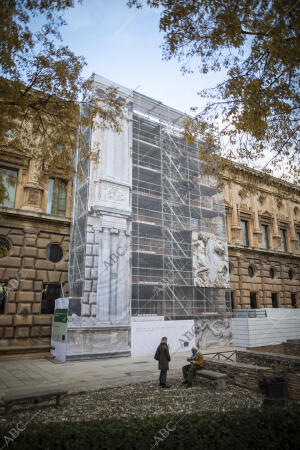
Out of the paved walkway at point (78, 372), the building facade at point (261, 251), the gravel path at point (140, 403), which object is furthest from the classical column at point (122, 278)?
the building facade at point (261, 251)

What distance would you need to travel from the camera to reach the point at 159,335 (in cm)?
1670

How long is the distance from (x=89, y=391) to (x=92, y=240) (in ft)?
28.2

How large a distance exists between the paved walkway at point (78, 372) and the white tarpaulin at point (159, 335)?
72 cm

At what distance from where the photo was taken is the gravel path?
6.79 m

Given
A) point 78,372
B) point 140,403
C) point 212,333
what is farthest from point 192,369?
point 212,333

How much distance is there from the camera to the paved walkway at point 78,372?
32.2ft

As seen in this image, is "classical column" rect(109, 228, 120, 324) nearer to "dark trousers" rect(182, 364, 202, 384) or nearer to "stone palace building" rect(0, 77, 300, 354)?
"stone palace building" rect(0, 77, 300, 354)

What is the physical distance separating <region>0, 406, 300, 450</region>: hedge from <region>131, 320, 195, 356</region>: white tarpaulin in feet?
36.8

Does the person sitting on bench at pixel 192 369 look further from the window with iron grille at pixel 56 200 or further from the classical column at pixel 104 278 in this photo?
the window with iron grille at pixel 56 200

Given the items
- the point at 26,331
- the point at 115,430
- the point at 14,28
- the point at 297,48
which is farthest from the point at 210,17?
the point at 26,331

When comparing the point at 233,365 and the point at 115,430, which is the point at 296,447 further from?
the point at 233,365

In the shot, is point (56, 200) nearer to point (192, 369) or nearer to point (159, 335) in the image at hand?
point (159, 335)

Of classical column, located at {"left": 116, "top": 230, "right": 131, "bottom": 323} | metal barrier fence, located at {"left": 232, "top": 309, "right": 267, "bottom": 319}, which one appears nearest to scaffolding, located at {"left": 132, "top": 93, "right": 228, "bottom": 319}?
classical column, located at {"left": 116, "top": 230, "right": 131, "bottom": 323}

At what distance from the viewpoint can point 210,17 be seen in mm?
8031
